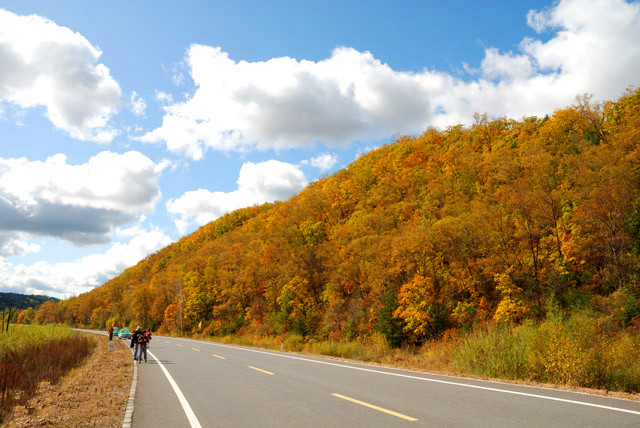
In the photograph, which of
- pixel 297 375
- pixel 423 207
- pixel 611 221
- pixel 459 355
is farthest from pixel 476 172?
pixel 297 375

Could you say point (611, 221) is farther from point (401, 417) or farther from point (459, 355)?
point (401, 417)

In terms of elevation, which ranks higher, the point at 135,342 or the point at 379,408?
the point at 379,408

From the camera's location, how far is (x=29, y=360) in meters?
14.4

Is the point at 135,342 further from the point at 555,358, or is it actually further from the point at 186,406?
the point at 555,358

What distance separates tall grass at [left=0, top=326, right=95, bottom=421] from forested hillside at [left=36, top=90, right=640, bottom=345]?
2185 centimetres

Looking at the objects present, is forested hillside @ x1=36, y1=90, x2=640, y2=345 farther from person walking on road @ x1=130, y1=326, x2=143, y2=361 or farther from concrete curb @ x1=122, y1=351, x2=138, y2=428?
concrete curb @ x1=122, y1=351, x2=138, y2=428

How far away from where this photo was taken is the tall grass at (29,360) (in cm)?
962

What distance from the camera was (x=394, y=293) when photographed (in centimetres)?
3522

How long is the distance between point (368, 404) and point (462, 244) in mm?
30566

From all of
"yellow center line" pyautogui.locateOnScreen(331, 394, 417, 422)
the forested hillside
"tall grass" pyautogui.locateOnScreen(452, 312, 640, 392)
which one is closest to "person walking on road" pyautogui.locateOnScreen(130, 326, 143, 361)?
"yellow center line" pyautogui.locateOnScreen(331, 394, 417, 422)

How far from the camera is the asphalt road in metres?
5.93

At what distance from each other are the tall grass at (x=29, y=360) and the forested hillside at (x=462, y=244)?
71.7 feet

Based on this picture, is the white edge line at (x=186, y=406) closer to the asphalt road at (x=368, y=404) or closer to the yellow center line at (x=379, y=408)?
the asphalt road at (x=368, y=404)

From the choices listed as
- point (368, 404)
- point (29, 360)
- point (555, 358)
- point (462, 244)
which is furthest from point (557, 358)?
point (462, 244)
